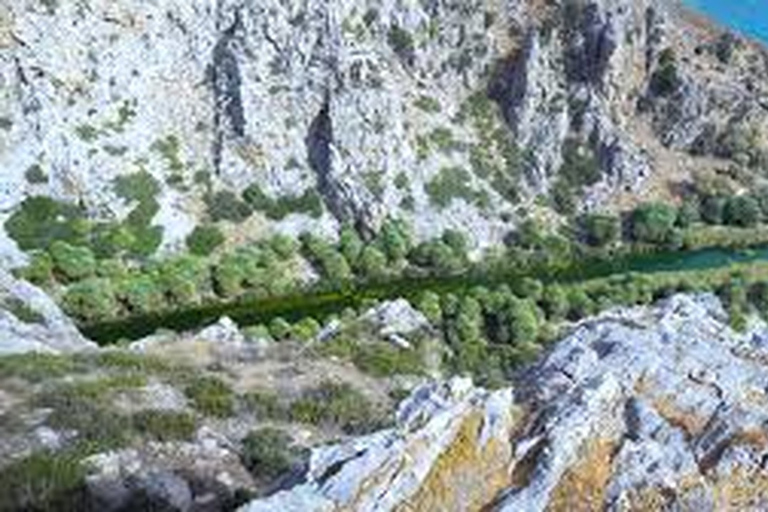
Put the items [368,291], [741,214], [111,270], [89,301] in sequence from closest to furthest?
[89,301] → [111,270] → [368,291] → [741,214]

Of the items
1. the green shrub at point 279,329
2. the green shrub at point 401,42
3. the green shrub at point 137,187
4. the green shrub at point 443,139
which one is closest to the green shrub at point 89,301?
the green shrub at point 279,329

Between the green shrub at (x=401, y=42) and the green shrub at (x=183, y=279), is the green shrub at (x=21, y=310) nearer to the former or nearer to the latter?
the green shrub at (x=183, y=279)

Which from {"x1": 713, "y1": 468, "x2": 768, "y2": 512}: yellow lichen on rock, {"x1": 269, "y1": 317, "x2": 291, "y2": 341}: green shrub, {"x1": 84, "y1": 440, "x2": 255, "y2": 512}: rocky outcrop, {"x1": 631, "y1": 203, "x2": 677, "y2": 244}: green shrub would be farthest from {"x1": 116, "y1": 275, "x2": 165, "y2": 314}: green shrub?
{"x1": 713, "y1": 468, "x2": 768, "y2": 512}: yellow lichen on rock

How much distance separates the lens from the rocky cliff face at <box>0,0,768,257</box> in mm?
128250

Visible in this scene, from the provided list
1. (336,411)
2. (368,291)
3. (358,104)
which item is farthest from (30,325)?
(358,104)

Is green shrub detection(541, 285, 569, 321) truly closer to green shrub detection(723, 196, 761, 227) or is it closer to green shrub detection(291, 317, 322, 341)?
green shrub detection(291, 317, 322, 341)

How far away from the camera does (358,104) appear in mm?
140750

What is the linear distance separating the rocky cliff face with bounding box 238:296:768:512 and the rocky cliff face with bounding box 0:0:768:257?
95609 mm

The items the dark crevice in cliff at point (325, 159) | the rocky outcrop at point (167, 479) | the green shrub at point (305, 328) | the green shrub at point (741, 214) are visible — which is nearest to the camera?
the rocky outcrop at point (167, 479)

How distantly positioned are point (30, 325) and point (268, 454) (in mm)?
41365

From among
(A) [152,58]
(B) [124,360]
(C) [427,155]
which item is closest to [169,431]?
(B) [124,360]

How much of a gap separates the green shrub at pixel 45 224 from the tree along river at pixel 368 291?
39.5 feet

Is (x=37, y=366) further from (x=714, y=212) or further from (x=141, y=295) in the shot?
(x=714, y=212)

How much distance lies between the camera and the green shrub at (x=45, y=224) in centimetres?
11781
